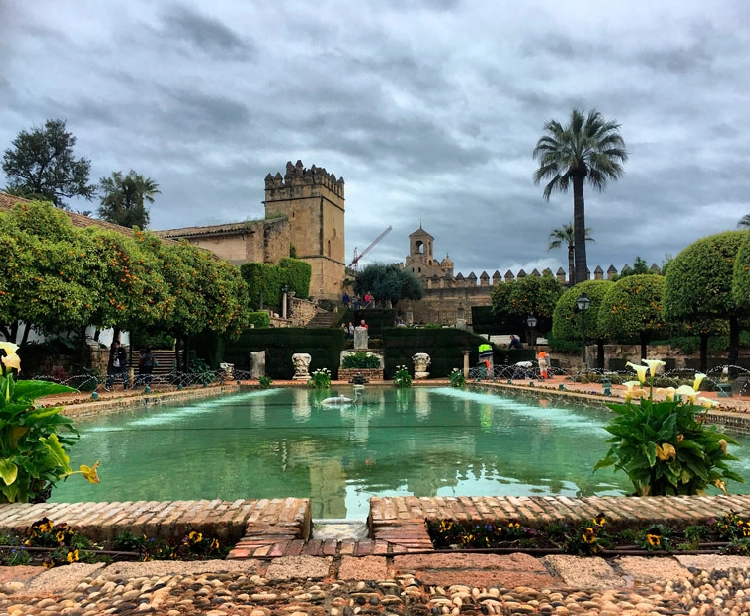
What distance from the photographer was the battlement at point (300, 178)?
47.5 metres

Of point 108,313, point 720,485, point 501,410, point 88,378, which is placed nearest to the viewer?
point 720,485

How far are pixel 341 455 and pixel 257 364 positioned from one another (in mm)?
17609

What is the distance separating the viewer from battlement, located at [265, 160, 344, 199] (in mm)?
47531

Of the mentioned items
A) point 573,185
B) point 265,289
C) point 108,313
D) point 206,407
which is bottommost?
point 206,407

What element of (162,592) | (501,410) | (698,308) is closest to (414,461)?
(162,592)

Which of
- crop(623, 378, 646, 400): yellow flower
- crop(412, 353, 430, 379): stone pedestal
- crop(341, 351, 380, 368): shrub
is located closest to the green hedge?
crop(341, 351, 380, 368): shrub

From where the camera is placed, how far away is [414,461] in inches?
244

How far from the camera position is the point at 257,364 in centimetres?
2356

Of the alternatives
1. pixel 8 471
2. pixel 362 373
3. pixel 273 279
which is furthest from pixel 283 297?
pixel 8 471

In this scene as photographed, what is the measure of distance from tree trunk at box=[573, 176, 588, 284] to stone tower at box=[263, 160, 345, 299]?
22731 mm

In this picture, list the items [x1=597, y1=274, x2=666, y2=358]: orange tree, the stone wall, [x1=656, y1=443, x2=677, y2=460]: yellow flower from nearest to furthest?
1. [x1=656, y1=443, x2=677, y2=460]: yellow flower
2. [x1=597, y1=274, x2=666, y2=358]: orange tree
3. the stone wall

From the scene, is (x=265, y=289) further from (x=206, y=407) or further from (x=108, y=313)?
(x=206, y=407)

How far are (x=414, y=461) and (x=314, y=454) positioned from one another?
125 centimetres

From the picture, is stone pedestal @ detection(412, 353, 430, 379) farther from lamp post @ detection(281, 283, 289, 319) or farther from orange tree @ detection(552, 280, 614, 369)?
lamp post @ detection(281, 283, 289, 319)
